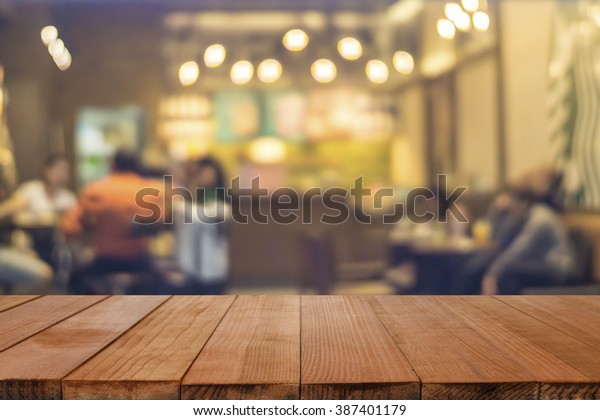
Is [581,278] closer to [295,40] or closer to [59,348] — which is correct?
[295,40]

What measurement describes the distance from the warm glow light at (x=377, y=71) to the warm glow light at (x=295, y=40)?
1.95 feet

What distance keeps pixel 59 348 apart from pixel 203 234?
386 cm

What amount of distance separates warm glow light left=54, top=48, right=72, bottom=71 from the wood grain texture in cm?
542

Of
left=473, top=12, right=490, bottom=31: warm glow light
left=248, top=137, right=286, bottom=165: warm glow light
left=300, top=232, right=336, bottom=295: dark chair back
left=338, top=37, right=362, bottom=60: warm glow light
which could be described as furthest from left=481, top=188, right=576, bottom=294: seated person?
left=248, top=137, right=286, bottom=165: warm glow light

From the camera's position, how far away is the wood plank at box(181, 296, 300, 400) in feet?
2.61

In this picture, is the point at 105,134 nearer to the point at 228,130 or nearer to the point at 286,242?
the point at 228,130

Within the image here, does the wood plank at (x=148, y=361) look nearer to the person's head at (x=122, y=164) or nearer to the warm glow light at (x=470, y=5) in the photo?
the person's head at (x=122, y=164)

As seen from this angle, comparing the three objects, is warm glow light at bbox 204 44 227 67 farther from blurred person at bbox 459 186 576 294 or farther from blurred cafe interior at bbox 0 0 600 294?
blurred person at bbox 459 186 576 294

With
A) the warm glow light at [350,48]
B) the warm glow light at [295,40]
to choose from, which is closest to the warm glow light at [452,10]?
the warm glow light at [350,48]

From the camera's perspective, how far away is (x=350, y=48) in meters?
6.12

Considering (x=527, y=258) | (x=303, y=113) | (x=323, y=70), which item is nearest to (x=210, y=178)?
(x=323, y=70)

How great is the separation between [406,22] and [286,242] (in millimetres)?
2152

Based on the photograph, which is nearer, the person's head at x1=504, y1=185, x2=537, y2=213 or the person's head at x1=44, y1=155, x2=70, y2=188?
the person's head at x1=504, y1=185, x2=537, y2=213

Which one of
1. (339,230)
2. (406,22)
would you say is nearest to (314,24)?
(406,22)
